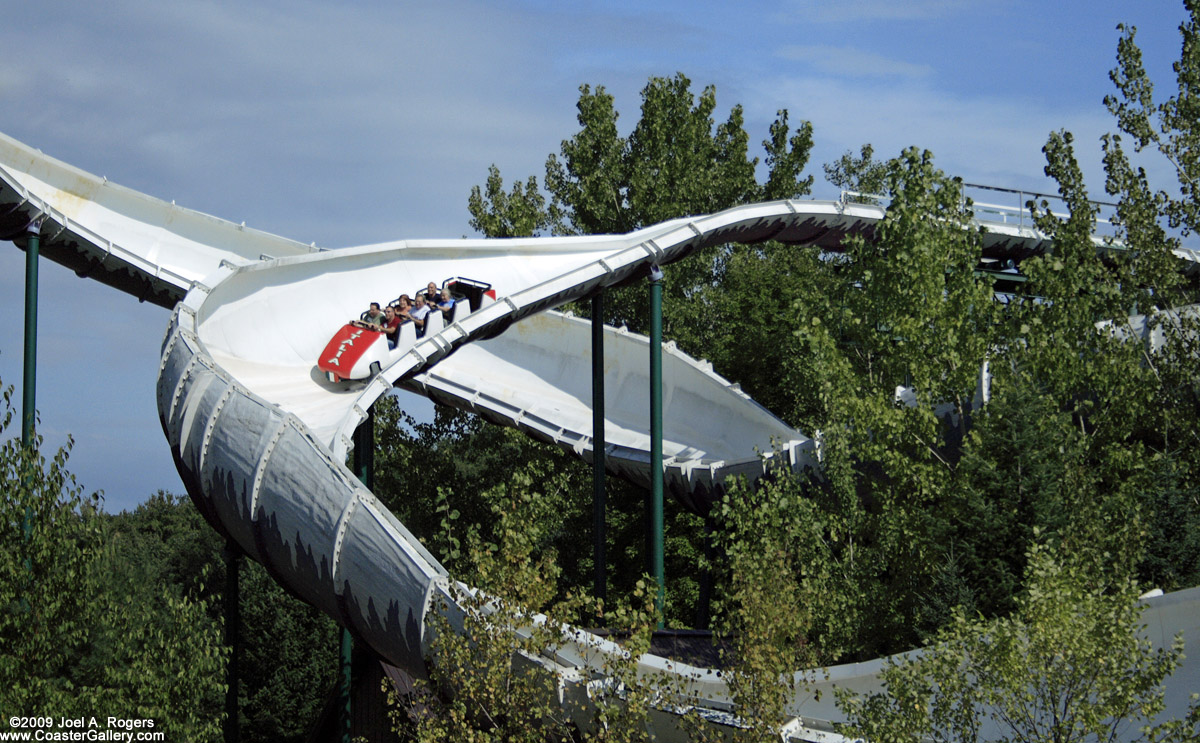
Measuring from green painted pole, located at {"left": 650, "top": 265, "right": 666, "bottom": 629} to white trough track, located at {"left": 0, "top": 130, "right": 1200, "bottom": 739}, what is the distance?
25.2 inches

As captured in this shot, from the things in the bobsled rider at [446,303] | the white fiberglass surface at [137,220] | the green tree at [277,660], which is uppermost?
the white fiberglass surface at [137,220]

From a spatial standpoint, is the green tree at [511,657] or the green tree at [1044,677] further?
the green tree at [511,657]

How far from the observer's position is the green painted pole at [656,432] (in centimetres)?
1736

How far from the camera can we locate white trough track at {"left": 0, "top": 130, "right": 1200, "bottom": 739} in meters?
12.2

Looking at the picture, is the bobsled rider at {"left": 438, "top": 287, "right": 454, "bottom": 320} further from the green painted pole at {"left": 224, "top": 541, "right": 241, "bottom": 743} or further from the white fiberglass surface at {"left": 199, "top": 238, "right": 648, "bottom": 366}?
the green painted pole at {"left": 224, "top": 541, "right": 241, "bottom": 743}

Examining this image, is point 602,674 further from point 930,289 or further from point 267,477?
point 930,289

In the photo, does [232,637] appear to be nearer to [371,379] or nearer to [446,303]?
[371,379]

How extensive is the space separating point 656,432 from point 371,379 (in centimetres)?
376

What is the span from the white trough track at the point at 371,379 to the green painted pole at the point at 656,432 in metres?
0.64

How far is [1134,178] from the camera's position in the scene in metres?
17.9

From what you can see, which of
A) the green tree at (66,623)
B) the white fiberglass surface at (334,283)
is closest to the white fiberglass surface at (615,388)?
the white fiberglass surface at (334,283)

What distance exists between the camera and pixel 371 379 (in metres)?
18.0

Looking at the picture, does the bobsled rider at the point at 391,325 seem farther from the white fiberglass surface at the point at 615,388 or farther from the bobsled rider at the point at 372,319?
the white fiberglass surface at the point at 615,388

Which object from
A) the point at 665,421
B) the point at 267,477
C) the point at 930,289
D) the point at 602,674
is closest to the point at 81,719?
the point at 267,477
